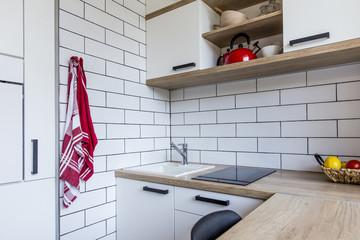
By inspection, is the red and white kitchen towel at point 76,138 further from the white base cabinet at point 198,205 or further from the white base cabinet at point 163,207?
the white base cabinet at point 198,205

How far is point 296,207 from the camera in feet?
2.77

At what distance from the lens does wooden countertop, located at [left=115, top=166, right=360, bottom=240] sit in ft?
2.08

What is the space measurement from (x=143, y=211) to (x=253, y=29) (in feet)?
4.50

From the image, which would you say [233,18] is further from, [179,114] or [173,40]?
[179,114]

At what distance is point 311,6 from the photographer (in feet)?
3.95

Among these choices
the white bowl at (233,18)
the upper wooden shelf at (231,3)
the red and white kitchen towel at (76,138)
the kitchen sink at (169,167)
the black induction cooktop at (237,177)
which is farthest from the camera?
the kitchen sink at (169,167)
